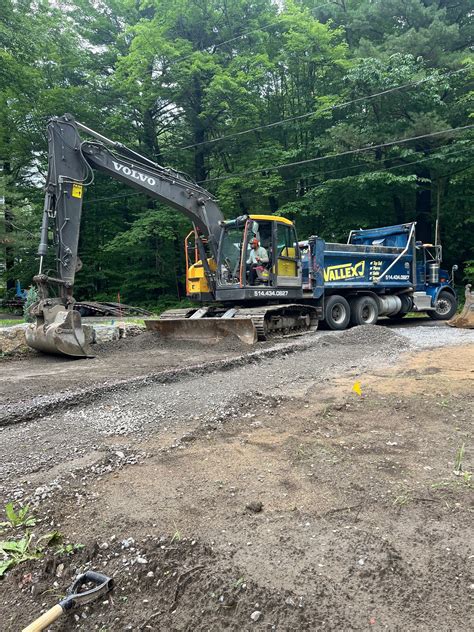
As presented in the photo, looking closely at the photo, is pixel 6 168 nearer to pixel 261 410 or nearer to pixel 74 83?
pixel 74 83

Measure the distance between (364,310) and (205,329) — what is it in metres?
5.62

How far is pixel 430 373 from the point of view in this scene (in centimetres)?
642

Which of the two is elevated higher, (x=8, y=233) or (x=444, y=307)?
(x=8, y=233)

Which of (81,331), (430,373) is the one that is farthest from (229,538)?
(81,331)

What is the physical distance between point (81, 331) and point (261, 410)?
4.65 metres

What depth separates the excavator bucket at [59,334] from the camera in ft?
26.1

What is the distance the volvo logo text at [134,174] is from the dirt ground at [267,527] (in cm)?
688

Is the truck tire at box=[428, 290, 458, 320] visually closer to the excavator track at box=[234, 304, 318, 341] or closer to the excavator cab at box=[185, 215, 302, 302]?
the excavator track at box=[234, 304, 318, 341]

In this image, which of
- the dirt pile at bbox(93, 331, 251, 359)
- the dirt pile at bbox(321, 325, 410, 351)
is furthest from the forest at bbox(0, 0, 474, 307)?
the dirt pile at bbox(93, 331, 251, 359)

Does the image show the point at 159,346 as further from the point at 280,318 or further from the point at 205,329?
the point at 280,318

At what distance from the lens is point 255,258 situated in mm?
10633

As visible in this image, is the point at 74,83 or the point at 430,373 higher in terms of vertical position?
the point at 74,83

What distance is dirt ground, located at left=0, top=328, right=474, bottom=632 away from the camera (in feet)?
6.29

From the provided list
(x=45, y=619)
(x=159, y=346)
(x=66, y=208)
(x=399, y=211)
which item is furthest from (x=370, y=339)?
(x=399, y=211)
